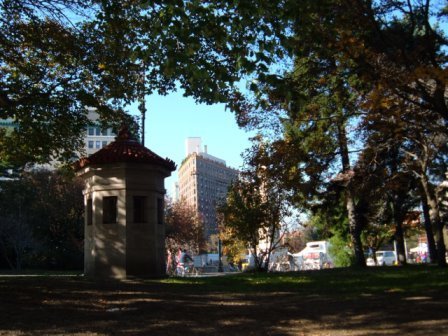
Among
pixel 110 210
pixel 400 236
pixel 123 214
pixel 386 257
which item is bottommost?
pixel 386 257

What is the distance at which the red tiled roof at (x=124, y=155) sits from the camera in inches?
710

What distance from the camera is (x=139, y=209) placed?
60.7 ft

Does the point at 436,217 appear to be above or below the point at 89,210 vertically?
below

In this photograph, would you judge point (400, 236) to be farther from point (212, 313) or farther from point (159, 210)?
point (212, 313)

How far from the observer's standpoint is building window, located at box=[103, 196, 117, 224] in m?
18.2

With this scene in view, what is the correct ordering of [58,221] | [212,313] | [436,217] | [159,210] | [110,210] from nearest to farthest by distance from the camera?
1. [212,313]
2. [110,210]
3. [159,210]
4. [436,217]
5. [58,221]

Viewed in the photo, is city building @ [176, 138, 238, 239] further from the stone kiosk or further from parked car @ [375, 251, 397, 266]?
the stone kiosk

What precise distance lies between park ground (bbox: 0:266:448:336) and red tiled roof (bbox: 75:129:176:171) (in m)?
5.65

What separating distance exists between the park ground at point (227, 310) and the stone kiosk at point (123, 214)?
13.2ft

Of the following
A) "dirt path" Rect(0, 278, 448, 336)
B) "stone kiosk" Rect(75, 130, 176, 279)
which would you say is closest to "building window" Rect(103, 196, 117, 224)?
"stone kiosk" Rect(75, 130, 176, 279)

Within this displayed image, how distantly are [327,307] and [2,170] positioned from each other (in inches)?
1776

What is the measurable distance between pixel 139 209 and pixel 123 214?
0.81 meters


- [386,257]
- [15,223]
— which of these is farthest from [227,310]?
[386,257]

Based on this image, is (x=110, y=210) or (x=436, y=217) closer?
(x=110, y=210)
